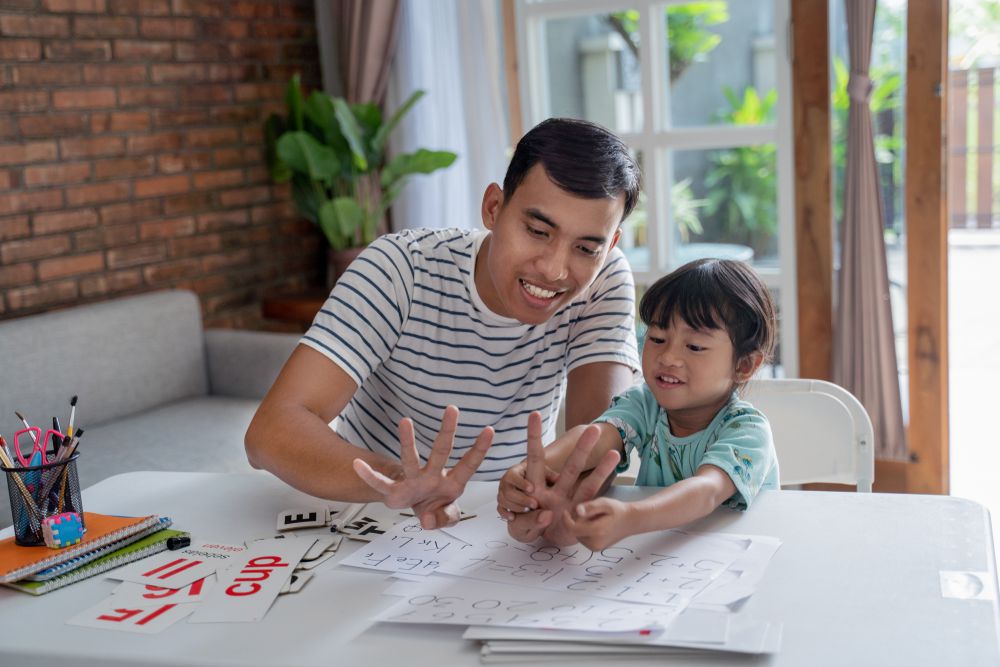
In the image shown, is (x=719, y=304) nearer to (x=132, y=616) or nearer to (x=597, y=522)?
(x=597, y=522)

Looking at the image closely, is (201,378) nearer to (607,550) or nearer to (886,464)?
(886,464)

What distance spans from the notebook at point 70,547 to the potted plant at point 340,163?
2.32 meters

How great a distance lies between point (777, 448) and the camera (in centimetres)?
172

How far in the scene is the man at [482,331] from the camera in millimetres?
1436

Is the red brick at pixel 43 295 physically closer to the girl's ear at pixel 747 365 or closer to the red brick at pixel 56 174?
the red brick at pixel 56 174

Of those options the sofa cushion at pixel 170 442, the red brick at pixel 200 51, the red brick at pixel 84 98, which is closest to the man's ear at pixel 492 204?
the sofa cushion at pixel 170 442

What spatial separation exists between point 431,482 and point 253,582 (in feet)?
0.76

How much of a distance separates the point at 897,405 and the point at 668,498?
6.90ft

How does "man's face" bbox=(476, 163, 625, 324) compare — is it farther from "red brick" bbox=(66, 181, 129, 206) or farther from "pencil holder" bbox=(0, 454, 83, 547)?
"red brick" bbox=(66, 181, 129, 206)

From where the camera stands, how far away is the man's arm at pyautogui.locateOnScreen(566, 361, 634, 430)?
1.61 meters

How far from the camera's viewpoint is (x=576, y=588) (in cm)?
107

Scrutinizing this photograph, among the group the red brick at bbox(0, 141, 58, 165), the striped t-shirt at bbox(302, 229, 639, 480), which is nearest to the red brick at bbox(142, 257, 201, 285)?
the red brick at bbox(0, 141, 58, 165)

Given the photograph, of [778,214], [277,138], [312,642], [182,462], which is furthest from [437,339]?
[277,138]

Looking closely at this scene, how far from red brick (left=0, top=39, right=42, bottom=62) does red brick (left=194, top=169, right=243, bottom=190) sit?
698 millimetres
